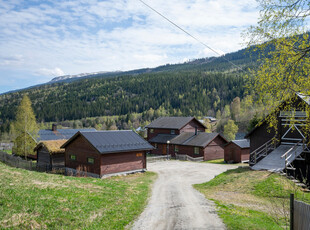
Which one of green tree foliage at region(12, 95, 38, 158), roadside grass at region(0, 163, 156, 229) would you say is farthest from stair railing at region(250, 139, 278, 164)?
green tree foliage at region(12, 95, 38, 158)

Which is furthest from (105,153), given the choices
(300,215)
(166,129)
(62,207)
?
(166,129)

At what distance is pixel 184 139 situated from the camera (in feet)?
171

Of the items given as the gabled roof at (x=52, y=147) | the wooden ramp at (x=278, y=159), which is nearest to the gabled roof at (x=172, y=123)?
the gabled roof at (x=52, y=147)

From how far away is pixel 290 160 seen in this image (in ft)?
73.9

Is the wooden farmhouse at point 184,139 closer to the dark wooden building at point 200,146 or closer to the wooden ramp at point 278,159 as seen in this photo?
the dark wooden building at point 200,146

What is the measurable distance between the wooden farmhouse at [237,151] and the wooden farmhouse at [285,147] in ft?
45.3

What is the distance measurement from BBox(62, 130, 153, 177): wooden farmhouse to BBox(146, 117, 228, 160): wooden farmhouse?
14.5 m

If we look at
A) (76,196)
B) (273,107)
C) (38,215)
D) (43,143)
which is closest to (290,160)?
(273,107)

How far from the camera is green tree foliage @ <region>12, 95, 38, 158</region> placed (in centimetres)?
4269

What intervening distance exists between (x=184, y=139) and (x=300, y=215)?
44.1 meters

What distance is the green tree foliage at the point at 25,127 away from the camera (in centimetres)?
4269

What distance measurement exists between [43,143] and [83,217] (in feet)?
106

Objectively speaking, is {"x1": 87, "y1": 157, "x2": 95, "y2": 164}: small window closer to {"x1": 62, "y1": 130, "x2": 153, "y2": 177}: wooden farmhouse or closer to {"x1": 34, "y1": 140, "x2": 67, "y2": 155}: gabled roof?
{"x1": 62, "y1": 130, "x2": 153, "y2": 177}: wooden farmhouse

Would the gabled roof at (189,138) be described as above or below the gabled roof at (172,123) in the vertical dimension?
below
